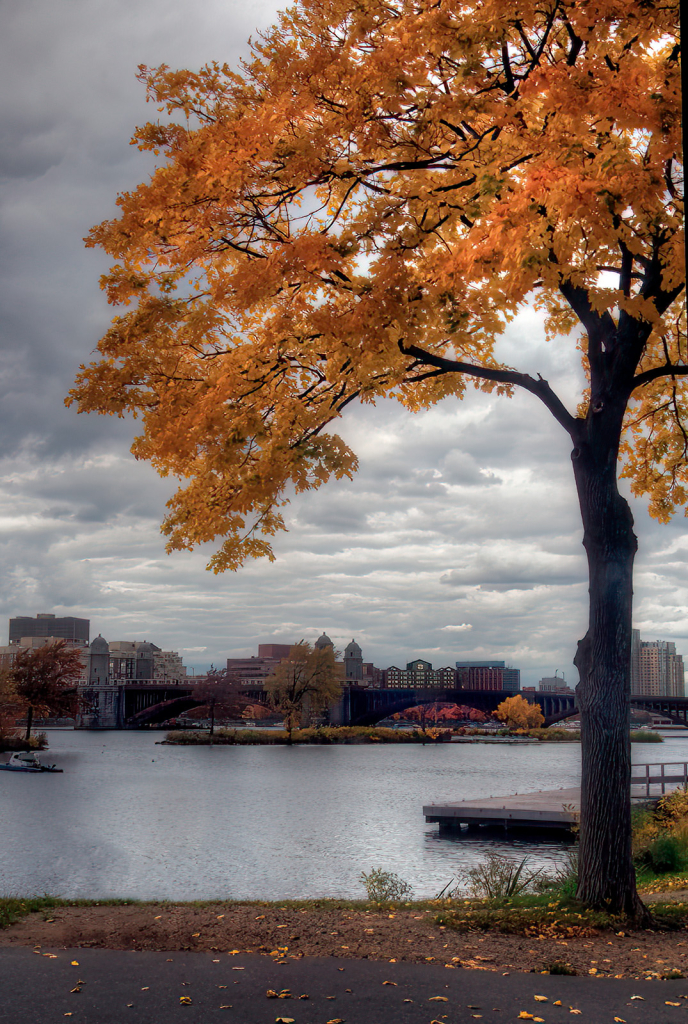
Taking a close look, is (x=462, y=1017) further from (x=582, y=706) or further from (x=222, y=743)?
(x=222, y=743)

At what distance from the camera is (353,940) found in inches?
344

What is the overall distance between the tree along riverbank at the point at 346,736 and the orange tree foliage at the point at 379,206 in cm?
9144

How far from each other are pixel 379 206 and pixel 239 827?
96.2 ft

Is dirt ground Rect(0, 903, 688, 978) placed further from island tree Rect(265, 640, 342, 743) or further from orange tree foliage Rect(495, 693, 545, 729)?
orange tree foliage Rect(495, 693, 545, 729)

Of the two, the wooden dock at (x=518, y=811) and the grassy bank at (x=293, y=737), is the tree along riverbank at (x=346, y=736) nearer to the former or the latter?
the grassy bank at (x=293, y=737)

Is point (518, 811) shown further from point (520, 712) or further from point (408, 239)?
point (520, 712)

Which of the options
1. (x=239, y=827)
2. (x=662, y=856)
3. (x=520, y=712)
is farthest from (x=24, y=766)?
(x=520, y=712)

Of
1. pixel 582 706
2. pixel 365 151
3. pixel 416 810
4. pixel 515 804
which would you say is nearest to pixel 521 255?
pixel 365 151

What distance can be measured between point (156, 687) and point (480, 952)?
12353cm

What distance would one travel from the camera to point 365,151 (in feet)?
31.7

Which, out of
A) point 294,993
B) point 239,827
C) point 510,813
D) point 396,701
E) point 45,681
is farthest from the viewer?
point 396,701

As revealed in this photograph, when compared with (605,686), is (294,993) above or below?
below

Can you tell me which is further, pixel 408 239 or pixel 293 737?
pixel 293 737

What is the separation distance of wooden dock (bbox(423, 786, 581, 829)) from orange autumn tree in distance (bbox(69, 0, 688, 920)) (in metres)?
16.8
